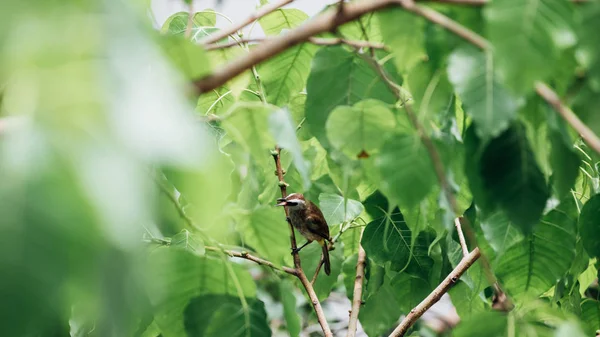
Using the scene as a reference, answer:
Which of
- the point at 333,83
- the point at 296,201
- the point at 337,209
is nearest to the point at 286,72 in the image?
the point at 333,83

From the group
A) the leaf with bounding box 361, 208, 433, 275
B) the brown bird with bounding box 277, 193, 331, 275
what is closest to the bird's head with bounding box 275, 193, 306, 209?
the brown bird with bounding box 277, 193, 331, 275

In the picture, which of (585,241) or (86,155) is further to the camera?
(585,241)

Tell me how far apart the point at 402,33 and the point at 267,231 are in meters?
0.26

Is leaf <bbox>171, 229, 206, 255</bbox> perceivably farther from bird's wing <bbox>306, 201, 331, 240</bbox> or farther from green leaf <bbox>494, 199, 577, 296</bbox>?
bird's wing <bbox>306, 201, 331, 240</bbox>

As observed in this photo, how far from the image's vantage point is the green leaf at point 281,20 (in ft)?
3.74

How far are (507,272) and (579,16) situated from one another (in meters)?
0.42

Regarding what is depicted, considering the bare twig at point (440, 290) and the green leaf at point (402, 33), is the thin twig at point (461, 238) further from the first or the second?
the green leaf at point (402, 33)

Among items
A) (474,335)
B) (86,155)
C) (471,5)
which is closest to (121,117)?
(86,155)

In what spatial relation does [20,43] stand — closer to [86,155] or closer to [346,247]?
[86,155]

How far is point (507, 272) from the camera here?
36.0 inches

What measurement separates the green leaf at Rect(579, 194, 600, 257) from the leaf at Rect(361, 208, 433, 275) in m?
0.34

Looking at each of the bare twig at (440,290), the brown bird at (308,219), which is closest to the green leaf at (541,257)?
the bare twig at (440,290)

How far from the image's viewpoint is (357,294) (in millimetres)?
1273

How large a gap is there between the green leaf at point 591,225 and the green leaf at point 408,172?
314mm
